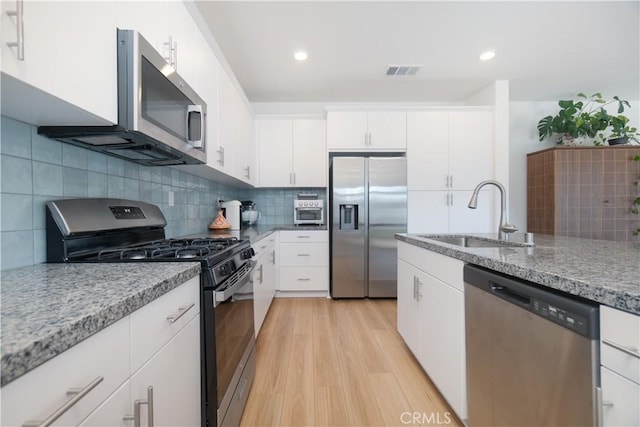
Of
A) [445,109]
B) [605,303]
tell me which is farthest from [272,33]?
[605,303]

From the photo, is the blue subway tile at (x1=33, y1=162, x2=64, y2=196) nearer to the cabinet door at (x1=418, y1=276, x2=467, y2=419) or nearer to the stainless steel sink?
the cabinet door at (x1=418, y1=276, x2=467, y2=419)

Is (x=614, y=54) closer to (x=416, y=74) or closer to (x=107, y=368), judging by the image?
(x=416, y=74)

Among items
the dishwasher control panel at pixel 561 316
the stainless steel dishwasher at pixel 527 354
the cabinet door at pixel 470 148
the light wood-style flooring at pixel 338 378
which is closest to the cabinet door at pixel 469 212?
the cabinet door at pixel 470 148

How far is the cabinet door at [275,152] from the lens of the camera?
11.5 ft

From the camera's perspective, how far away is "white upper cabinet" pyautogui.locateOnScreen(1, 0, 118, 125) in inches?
25.2

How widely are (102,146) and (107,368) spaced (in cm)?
104

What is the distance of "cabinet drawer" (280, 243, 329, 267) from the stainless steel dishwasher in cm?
217

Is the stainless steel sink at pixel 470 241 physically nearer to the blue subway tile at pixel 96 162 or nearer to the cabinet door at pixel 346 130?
the cabinet door at pixel 346 130

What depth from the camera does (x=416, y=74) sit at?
303 cm

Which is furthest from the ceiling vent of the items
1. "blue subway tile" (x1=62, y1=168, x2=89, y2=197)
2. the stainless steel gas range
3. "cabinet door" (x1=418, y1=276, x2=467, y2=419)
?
"blue subway tile" (x1=62, y1=168, x2=89, y2=197)

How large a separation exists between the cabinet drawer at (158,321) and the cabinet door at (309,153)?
107 inches

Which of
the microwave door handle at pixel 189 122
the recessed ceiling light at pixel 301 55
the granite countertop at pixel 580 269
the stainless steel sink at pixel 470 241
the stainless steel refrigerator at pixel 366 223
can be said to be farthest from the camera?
the stainless steel refrigerator at pixel 366 223

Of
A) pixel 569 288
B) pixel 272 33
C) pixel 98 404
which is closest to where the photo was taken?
pixel 98 404

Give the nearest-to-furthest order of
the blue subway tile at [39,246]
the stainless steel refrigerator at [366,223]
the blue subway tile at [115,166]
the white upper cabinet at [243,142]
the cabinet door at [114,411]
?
the cabinet door at [114,411], the blue subway tile at [39,246], the blue subway tile at [115,166], the white upper cabinet at [243,142], the stainless steel refrigerator at [366,223]
